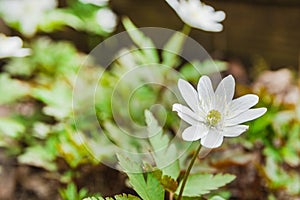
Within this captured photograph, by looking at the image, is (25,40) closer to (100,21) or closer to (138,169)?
(100,21)

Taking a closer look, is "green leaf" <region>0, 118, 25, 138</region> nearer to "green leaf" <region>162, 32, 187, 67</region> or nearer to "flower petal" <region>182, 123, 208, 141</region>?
"green leaf" <region>162, 32, 187, 67</region>

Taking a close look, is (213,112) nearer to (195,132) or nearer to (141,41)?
(195,132)

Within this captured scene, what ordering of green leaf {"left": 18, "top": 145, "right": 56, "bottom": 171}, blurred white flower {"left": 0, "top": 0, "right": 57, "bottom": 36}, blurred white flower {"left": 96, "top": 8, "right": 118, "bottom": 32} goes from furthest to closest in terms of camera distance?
blurred white flower {"left": 96, "top": 8, "right": 118, "bottom": 32} → blurred white flower {"left": 0, "top": 0, "right": 57, "bottom": 36} → green leaf {"left": 18, "top": 145, "right": 56, "bottom": 171}

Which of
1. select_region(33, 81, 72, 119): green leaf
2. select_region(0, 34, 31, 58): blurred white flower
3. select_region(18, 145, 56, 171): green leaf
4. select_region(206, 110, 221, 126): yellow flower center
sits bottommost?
select_region(18, 145, 56, 171): green leaf

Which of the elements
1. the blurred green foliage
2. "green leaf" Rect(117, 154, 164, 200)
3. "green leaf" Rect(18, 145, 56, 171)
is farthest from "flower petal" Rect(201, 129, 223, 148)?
"green leaf" Rect(18, 145, 56, 171)

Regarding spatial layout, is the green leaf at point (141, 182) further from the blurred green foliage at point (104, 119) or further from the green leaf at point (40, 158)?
the green leaf at point (40, 158)

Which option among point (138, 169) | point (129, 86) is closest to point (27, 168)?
point (129, 86)

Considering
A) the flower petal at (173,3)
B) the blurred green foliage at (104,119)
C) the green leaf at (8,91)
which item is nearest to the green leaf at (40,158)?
the blurred green foliage at (104,119)

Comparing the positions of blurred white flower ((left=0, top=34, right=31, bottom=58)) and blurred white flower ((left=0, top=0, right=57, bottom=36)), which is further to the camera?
blurred white flower ((left=0, top=0, right=57, bottom=36))
